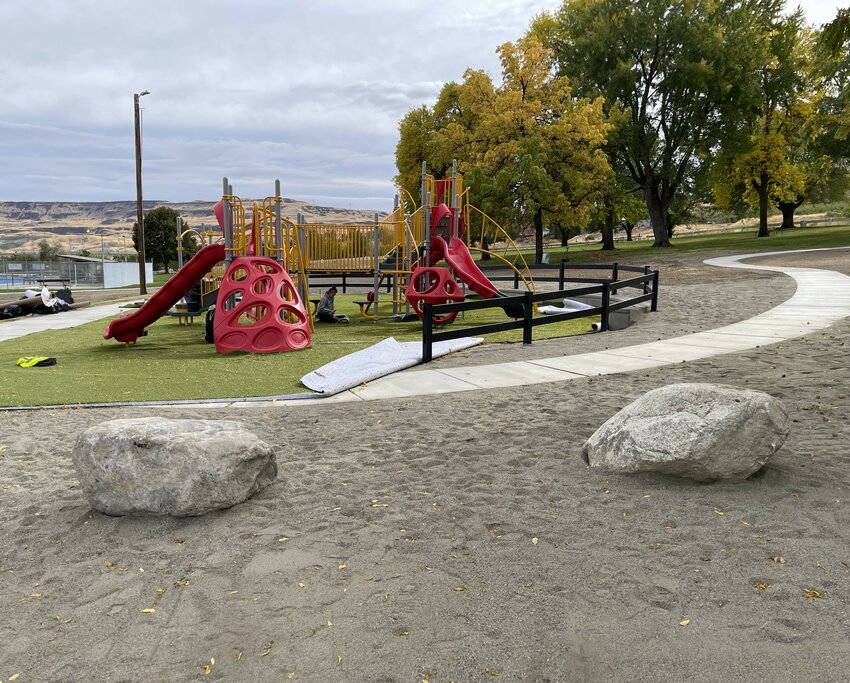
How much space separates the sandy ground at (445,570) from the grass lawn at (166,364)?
2516 millimetres

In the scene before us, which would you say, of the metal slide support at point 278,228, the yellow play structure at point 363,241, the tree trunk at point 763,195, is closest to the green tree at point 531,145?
the tree trunk at point 763,195

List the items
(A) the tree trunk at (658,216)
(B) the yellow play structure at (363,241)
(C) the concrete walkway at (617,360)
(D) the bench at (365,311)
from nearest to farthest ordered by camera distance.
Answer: (C) the concrete walkway at (617,360) → (B) the yellow play structure at (363,241) → (D) the bench at (365,311) → (A) the tree trunk at (658,216)

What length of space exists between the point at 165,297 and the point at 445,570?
38.8 ft

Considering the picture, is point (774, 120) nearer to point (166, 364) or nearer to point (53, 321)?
point (53, 321)

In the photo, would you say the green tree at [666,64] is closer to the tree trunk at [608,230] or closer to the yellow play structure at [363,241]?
the tree trunk at [608,230]

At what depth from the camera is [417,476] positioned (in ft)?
18.4

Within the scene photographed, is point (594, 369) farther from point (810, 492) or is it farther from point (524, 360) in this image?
point (810, 492)

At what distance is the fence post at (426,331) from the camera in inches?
429

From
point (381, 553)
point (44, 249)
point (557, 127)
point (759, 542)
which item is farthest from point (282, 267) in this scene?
point (44, 249)

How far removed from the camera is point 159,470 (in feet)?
16.3

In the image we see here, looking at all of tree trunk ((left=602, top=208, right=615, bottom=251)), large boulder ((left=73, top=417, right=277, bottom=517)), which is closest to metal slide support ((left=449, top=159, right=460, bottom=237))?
large boulder ((left=73, top=417, right=277, bottom=517))

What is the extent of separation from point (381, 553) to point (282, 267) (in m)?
10.7

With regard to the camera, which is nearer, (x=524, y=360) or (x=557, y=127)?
(x=524, y=360)

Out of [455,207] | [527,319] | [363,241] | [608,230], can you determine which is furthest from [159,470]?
[608,230]
